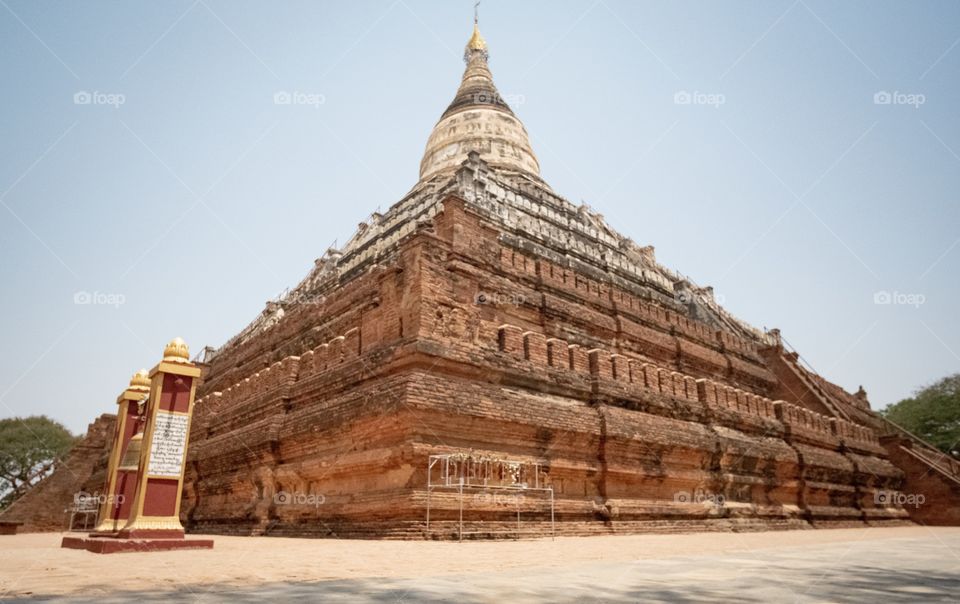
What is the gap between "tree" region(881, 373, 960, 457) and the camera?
36.2 m

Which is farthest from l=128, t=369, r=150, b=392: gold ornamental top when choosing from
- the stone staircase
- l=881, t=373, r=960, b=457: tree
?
l=881, t=373, r=960, b=457: tree

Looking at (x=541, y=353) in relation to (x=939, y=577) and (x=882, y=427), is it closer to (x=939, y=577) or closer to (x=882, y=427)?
(x=939, y=577)

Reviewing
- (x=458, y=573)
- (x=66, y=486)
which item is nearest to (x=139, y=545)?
(x=458, y=573)

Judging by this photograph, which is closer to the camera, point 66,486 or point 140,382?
point 140,382

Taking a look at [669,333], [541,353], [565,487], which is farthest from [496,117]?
[565,487]

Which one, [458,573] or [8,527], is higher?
[458,573]

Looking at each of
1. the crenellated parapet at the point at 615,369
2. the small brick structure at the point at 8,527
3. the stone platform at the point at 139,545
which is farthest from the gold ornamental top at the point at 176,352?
the small brick structure at the point at 8,527

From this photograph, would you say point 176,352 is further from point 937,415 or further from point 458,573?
point 937,415

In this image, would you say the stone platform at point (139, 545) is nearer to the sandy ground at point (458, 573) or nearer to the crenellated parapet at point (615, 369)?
the sandy ground at point (458, 573)

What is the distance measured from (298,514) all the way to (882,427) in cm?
2825

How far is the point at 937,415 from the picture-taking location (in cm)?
3706

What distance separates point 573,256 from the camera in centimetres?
2164

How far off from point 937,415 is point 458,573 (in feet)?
140

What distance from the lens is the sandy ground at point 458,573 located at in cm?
417
